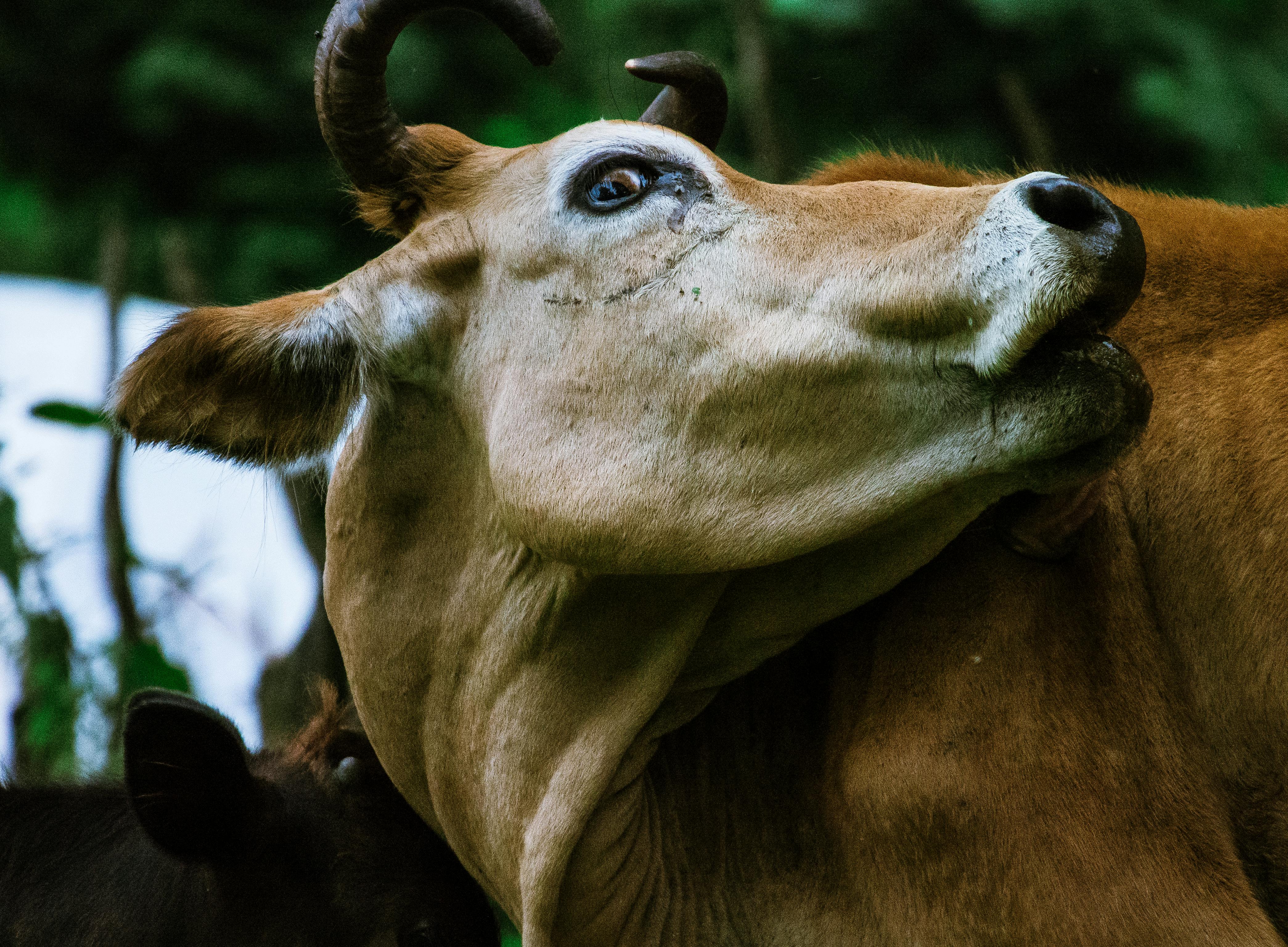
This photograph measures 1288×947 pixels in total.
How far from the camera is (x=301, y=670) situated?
667 centimetres

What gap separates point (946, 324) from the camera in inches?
101

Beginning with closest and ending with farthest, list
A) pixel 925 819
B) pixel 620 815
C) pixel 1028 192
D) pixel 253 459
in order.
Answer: pixel 1028 192 → pixel 925 819 → pixel 620 815 → pixel 253 459

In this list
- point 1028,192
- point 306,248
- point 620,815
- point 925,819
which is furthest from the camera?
point 306,248

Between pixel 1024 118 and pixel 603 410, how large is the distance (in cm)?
647

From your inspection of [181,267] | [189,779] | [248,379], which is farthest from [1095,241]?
[181,267]

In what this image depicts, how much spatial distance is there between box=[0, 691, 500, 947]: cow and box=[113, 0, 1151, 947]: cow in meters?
0.47

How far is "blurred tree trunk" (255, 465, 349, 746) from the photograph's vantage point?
659cm

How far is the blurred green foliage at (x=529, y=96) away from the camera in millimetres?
7129

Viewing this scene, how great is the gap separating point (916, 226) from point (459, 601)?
1.49 metres

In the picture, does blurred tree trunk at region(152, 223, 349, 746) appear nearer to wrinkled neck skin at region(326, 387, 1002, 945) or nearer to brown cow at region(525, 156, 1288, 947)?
wrinkled neck skin at region(326, 387, 1002, 945)

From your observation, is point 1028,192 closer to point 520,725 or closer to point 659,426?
point 659,426

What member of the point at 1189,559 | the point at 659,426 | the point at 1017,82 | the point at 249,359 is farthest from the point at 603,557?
the point at 1017,82

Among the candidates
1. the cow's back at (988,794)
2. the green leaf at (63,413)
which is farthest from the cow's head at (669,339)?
the green leaf at (63,413)

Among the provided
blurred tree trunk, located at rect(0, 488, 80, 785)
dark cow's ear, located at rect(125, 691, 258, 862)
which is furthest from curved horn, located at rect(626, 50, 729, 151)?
blurred tree trunk, located at rect(0, 488, 80, 785)
